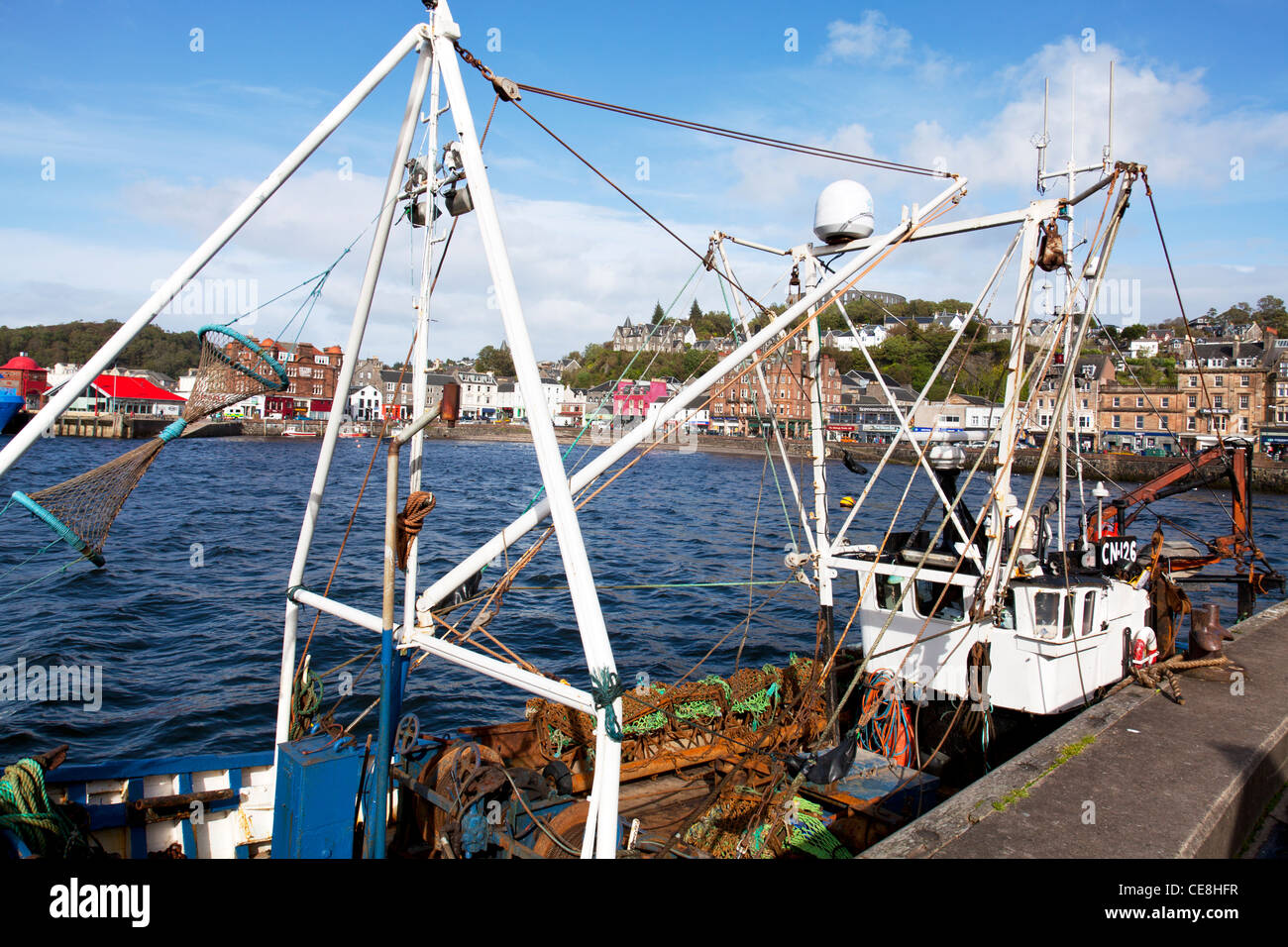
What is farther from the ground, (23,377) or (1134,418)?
(23,377)

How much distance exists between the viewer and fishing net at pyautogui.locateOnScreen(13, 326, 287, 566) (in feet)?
23.6

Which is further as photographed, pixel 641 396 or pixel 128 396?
pixel 128 396

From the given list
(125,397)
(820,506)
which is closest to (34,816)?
(820,506)

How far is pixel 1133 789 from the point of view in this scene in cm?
786

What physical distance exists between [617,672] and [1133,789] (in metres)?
5.47

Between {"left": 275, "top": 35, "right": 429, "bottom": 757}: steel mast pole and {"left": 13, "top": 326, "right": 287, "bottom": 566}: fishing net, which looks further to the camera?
{"left": 275, "top": 35, "right": 429, "bottom": 757}: steel mast pole

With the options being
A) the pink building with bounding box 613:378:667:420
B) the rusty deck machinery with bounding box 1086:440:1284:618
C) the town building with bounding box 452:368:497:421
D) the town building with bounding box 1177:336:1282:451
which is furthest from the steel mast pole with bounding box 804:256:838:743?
the town building with bounding box 452:368:497:421

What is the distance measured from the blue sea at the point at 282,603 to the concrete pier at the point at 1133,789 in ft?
20.4

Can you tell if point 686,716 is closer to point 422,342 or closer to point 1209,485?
point 422,342

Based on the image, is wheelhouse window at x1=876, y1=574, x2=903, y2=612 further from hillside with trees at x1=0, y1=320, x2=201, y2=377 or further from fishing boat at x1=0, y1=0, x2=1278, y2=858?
hillside with trees at x1=0, y1=320, x2=201, y2=377

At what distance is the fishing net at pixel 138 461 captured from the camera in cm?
719

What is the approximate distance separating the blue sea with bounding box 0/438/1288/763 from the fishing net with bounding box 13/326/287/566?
5.78 ft

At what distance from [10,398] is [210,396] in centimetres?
4038

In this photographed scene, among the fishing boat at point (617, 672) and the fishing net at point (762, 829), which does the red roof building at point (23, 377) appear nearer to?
the fishing boat at point (617, 672)
